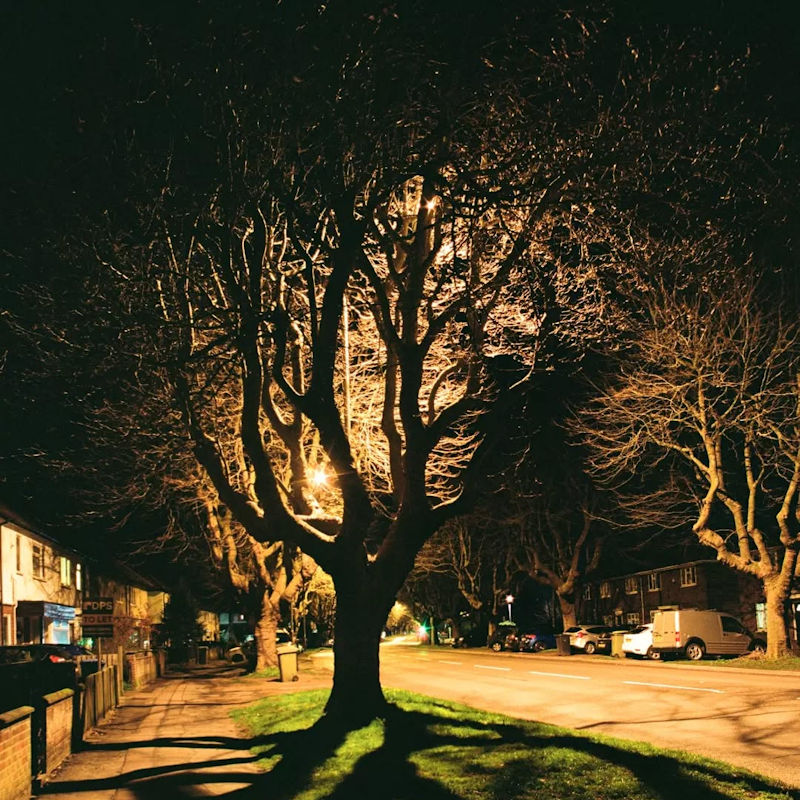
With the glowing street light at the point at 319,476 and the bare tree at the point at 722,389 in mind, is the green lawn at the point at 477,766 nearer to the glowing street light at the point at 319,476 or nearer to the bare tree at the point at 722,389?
the glowing street light at the point at 319,476

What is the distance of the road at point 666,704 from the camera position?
11.1m

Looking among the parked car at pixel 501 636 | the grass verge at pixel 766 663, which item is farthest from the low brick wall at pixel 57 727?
the parked car at pixel 501 636

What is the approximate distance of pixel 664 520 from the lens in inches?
1971

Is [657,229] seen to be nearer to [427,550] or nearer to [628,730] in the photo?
[628,730]

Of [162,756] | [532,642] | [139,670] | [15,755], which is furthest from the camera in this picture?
[532,642]

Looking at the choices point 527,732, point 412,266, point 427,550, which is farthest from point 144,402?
point 427,550

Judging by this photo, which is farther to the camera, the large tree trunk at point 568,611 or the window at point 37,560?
the large tree trunk at point 568,611

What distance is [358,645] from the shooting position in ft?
44.5

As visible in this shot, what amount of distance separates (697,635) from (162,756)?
86.6ft

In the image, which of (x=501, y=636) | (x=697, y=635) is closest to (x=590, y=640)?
(x=697, y=635)

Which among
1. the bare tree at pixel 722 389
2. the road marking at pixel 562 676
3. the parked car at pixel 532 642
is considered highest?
the bare tree at pixel 722 389

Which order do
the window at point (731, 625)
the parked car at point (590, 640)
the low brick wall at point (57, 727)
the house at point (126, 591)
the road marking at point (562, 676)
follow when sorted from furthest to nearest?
the house at point (126, 591), the parked car at point (590, 640), the window at point (731, 625), the road marking at point (562, 676), the low brick wall at point (57, 727)

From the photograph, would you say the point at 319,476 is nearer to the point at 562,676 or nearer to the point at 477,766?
the point at 562,676

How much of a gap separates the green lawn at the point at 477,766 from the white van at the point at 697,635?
22.5 metres
